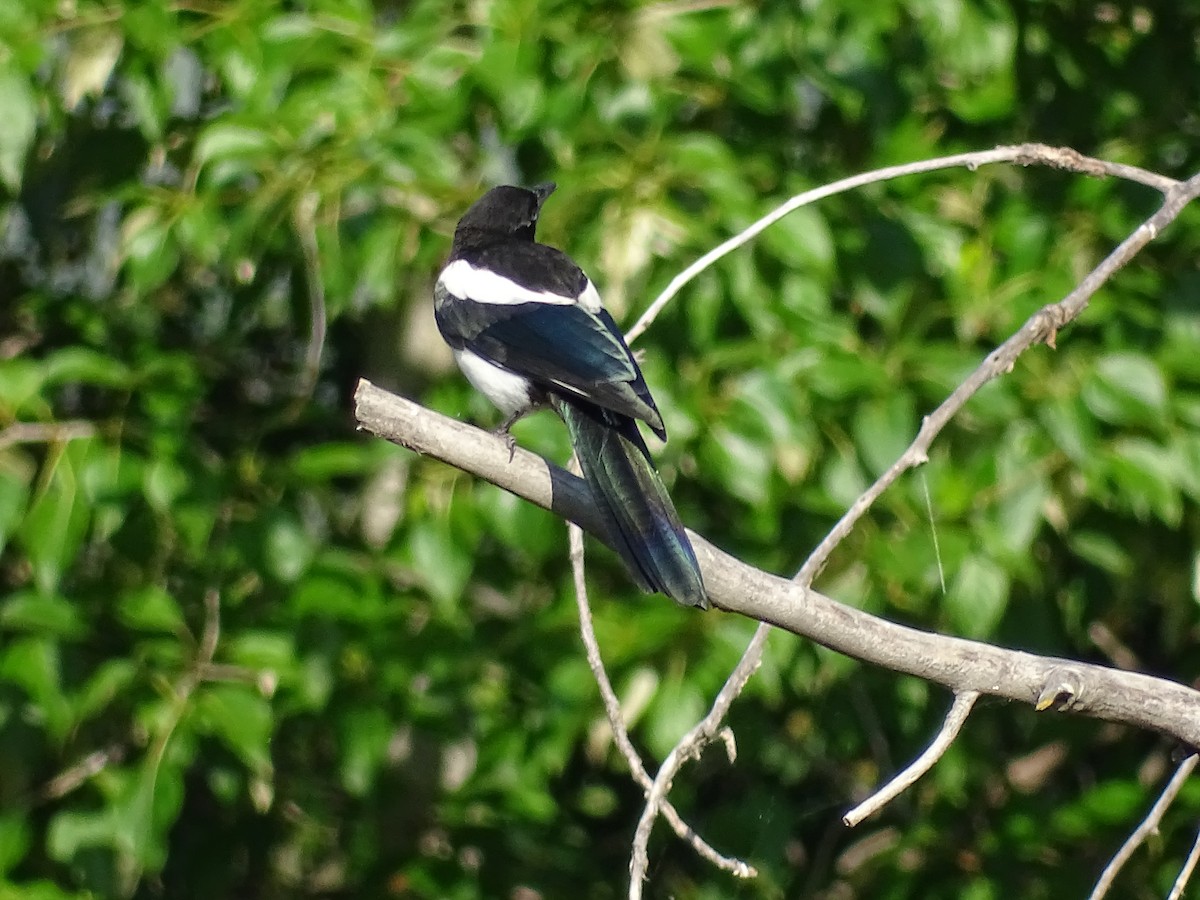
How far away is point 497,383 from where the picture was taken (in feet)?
9.14

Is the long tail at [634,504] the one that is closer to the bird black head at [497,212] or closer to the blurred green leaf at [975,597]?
the bird black head at [497,212]

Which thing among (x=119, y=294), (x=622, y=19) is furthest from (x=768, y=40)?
(x=119, y=294)

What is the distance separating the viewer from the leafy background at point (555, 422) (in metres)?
2.89

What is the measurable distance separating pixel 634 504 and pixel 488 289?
89cm

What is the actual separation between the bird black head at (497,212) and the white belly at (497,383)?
238mm

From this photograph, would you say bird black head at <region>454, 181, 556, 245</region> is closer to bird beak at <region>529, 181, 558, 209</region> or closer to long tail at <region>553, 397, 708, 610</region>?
bird beak at <region>529, 181, 558, 209</region>

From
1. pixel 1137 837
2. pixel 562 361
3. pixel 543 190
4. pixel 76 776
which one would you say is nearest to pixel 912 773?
pixel 1137 837

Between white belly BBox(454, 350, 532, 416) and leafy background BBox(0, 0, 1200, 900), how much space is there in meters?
0.11

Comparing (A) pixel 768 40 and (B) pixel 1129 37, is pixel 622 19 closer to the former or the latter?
(A) pixel 768 40

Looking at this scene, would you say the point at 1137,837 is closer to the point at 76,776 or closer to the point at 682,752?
the point at 682,752

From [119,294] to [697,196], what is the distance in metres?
1.25

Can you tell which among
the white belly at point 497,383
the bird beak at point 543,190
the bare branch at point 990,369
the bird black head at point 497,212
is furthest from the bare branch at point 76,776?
the bare branch at point 990,369

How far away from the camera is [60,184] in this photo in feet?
11.6

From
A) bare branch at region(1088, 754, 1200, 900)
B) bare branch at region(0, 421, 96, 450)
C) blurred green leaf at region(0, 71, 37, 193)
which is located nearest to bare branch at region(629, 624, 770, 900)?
bare branch at region(1088, 754, 1200, 900)
